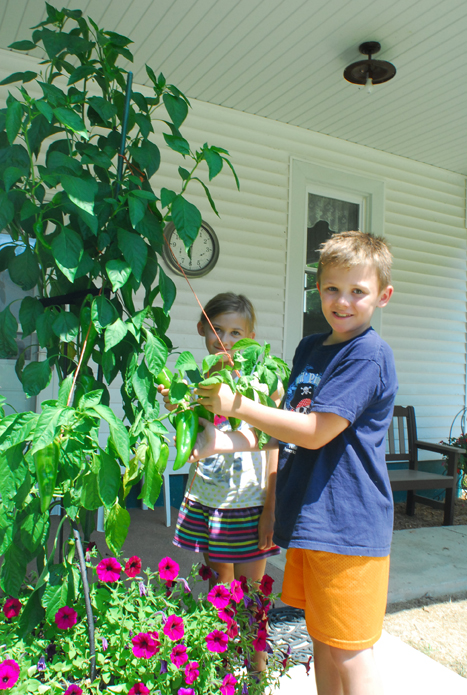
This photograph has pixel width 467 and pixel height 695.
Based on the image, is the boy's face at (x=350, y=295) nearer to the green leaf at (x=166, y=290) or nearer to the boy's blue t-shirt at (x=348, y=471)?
the boy's blue t-shirt at (x=348, y=471)

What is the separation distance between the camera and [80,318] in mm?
1123

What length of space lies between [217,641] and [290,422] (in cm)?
49

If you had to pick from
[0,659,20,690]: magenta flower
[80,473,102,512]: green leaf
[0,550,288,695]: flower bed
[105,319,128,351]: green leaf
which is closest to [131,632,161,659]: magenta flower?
[0,550,288,695]: flower bed

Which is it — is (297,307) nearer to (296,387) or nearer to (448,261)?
(448,261)

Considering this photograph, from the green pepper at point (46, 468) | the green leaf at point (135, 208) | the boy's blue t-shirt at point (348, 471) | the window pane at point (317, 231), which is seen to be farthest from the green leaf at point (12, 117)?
the window pane at point (317, 231)

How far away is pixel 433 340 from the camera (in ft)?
17.1

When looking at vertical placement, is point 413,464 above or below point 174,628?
below

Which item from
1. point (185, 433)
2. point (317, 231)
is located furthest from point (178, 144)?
point (317, 231)

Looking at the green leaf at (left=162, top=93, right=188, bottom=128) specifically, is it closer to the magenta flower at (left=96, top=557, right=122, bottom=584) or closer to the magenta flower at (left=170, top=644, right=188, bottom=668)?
the magenta flower at (left=96, top=557, right=122, bottom=584)

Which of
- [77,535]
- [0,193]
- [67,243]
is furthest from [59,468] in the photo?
[0,193]

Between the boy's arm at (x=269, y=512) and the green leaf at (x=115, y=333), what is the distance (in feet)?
2.45

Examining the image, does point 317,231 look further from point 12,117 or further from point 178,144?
point 12,117

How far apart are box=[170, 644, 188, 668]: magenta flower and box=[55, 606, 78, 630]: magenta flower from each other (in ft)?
0.72

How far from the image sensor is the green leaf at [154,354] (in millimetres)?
1060
